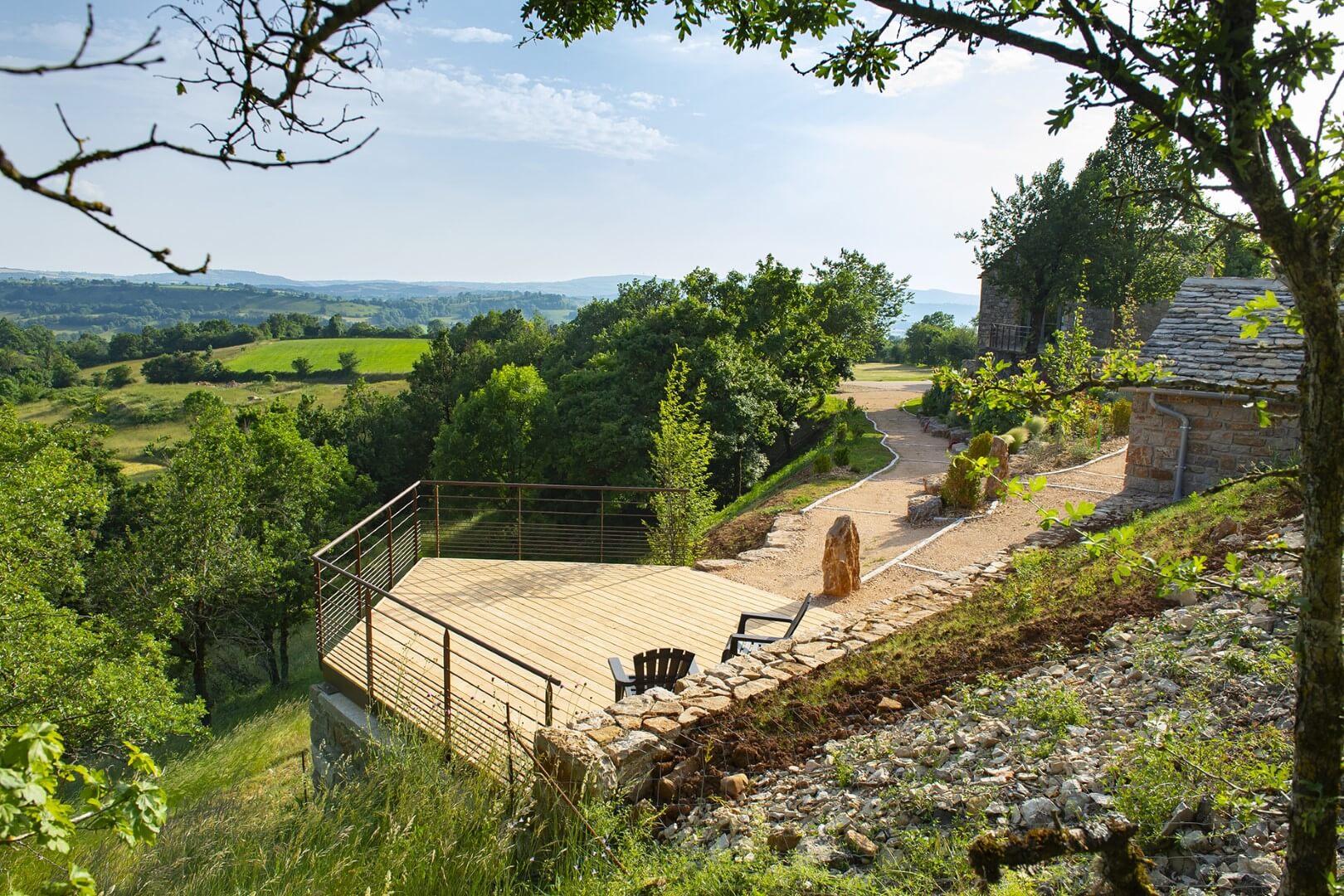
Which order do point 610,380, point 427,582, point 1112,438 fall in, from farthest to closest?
1. point 610,380
2. point 1112,438
3. point 427,582

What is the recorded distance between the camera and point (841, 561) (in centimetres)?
981

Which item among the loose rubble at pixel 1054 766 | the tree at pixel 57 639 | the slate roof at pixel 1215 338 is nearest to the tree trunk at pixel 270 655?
the tree at pixel 57 639

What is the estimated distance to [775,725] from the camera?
541cm

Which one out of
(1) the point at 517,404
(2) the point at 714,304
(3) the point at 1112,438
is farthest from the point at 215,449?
(3) the point at 1112,438

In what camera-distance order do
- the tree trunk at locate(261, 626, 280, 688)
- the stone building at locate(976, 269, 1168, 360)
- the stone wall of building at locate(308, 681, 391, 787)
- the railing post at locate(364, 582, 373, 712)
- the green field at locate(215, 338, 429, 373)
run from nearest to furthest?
1. the railing post at locate(364, 582, 373, 712)
2. the stone wall of building at locate(308, 681, 391, 787)
3. the tree trunk at locate(261, 626, 280, 688)
4. the stone building at locate(976, 269, 1168, 360)
5. the green field at locate(215, 338, 429, 373)

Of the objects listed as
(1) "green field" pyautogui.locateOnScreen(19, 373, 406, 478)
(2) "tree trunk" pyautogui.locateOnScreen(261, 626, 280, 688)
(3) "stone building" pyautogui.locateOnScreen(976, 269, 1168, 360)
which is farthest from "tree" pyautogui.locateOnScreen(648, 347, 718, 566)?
(1) "green field" pyautogui.locateOnScreen(19, 373, 406, 478)

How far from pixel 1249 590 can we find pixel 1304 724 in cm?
37

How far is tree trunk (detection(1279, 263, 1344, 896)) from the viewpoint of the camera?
2059mm

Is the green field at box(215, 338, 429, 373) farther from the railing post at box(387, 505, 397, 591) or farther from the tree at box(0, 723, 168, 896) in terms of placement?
the tree at box(0, 723, 168, 896)

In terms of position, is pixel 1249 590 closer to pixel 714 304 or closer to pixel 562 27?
pixel 562 27

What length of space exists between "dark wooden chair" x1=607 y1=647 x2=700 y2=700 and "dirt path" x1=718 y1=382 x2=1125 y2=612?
331cm

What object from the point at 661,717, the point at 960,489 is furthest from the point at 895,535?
the point at 661,717

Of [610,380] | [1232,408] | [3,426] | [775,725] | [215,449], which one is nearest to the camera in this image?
[775,725]

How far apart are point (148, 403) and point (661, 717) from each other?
64722 mm
